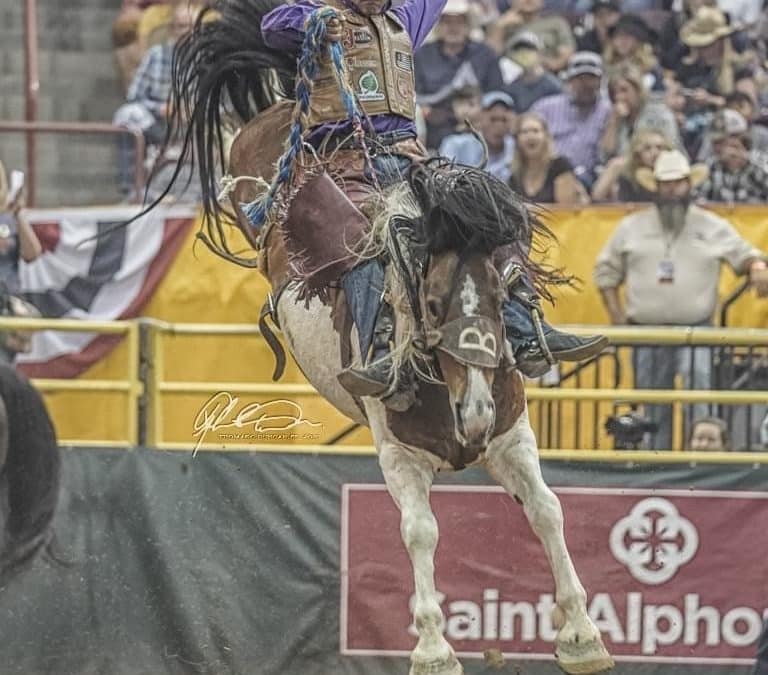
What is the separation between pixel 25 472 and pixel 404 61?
2.53 m

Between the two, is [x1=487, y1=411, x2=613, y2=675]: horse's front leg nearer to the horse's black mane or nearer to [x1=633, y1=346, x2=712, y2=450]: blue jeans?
the horse's black mane

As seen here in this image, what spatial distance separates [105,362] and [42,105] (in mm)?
3494

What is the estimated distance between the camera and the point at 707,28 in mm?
12570

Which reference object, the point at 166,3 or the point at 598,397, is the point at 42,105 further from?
the point at 598,397

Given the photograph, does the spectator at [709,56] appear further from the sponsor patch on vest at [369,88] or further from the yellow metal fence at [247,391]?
the sponsor patch on vest at [369,88]

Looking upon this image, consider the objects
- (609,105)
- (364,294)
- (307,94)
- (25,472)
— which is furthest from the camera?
(609,105)

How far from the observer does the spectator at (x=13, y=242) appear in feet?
34.6

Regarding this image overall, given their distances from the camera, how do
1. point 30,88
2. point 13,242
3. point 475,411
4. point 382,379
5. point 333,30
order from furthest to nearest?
point 30,88
point 13,242
point 333,30
point 382,379
point 475,411

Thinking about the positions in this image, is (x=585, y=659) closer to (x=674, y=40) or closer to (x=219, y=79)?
(x=219, y=79)

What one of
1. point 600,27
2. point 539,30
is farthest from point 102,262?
point 600,27

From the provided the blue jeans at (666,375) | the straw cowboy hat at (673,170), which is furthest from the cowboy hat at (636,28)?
the blue jeans at (666,375)

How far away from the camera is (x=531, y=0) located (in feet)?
43.1

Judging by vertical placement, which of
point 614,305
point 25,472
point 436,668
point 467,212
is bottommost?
point 436,668

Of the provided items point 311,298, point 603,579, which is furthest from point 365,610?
point 311,298
